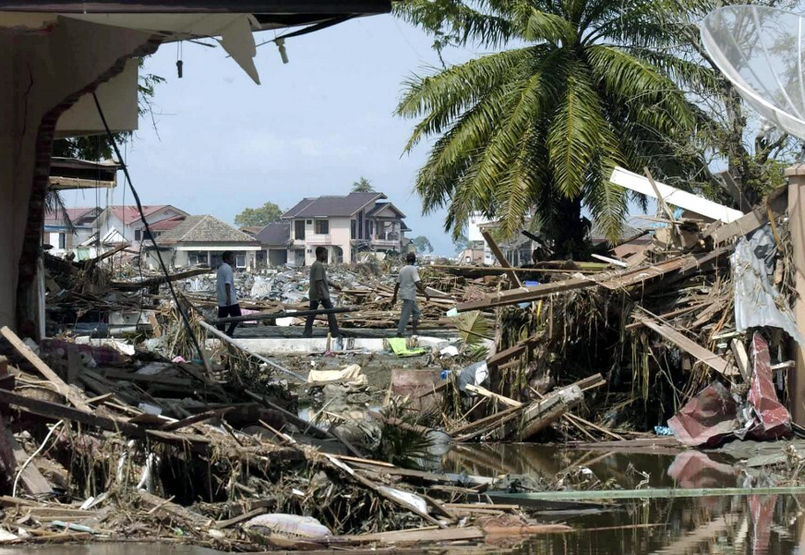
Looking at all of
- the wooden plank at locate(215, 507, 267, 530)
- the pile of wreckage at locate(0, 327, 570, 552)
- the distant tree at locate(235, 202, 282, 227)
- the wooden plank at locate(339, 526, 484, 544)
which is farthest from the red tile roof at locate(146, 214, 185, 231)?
the wooden plank at locate(339, 526, 484, 544)

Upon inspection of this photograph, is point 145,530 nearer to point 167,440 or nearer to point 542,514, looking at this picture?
point 167,440

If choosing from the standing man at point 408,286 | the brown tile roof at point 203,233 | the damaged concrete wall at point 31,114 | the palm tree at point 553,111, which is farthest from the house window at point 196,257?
the damaged concrete wall at point 31,114

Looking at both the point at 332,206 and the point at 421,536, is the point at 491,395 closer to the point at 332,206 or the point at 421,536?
the point at 421,536

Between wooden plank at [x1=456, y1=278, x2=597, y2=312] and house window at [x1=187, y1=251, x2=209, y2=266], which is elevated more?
house window at [x1=187, y1=251, x2=209, y2=266]

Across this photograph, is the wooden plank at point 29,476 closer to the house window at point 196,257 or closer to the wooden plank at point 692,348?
the wooden plank at point 692,348

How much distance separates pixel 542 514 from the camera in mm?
9367

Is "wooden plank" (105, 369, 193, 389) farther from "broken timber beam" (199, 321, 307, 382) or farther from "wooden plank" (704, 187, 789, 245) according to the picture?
"wooden plank" (704, 187, 789, 245)

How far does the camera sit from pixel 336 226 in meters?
96.6

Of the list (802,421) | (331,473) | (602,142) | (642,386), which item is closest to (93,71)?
(331,473)

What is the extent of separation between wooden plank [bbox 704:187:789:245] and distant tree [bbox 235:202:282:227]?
15567 centimetres

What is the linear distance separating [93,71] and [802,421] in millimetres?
9100

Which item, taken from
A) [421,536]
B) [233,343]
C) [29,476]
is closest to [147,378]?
[29,476]

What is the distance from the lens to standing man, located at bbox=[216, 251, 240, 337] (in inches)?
748

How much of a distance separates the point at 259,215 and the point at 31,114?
159226mm
